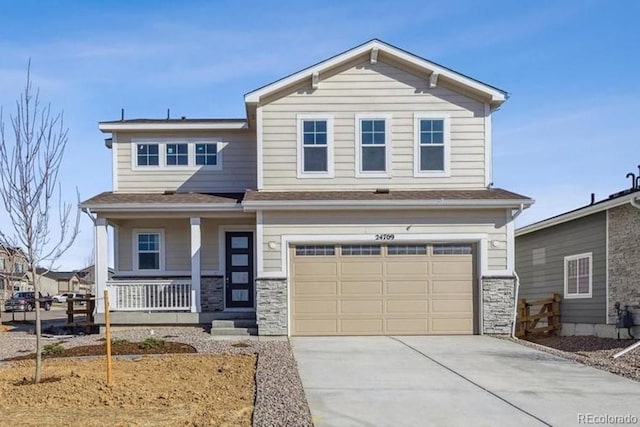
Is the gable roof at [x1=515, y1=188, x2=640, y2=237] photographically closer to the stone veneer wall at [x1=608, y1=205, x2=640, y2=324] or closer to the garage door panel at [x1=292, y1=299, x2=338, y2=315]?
the stone veneer wall at [x1=608, y1=205, x2=640, y2=324]

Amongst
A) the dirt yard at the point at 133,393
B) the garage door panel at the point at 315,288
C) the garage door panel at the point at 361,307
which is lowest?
the dirt yard at the point at 133,393

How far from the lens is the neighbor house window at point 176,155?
1634 cm

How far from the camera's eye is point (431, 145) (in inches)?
573

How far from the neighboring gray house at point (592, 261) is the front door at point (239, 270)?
29.1 feet

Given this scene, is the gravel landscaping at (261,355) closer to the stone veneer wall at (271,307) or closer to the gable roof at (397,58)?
the stone veneer wall at (271,307)

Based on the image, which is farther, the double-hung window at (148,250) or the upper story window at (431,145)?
the double-hung window at (148,250)

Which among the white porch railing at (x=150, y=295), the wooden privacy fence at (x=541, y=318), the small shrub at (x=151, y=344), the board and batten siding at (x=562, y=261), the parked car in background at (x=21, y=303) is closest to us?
the small shrub at (x=151, y=344)

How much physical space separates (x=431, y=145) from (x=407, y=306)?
3914mm

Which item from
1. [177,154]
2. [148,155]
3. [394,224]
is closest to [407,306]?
[394,224]

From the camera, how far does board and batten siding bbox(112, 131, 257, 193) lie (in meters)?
16.2

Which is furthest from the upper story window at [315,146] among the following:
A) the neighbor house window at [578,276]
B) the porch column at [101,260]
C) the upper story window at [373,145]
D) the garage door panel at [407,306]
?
the neighbor house window at [578,276]

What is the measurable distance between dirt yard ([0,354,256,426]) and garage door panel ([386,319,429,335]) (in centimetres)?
489

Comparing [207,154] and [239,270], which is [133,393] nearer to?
[239,270]

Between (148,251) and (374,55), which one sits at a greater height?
(374,55)
